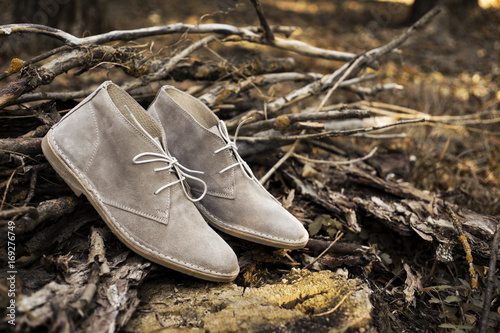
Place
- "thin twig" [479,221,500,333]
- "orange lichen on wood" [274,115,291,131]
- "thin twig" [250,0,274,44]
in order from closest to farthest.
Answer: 1. "thin twig" [479,221,500,333]
2. "orange lichen on wood" [274,115,291,131]
3. "thin twig" [250,0,274,44]

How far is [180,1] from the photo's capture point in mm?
7340

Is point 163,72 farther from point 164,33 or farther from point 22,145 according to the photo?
point 22,145

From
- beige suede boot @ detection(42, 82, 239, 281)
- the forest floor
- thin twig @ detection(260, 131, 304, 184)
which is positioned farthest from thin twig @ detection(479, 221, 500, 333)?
thin twig @ detection(260, 131, 304, 184)

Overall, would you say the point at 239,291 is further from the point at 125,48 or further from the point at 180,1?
the point at 180,1

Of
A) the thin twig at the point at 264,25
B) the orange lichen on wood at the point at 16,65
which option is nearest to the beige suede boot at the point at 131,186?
the orange lichen on wood at the point at 16,65

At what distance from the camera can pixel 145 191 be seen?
153 centimetres

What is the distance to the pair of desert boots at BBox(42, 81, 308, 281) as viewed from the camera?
58.2 inches

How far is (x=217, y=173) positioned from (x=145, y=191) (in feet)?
1.29

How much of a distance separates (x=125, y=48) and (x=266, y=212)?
1.29 m

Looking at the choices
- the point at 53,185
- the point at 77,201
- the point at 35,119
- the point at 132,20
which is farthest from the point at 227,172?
the point at 132,20

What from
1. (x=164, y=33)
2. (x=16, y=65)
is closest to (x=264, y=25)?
(x=164, y=33)

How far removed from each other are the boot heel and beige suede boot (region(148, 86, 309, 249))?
1.55 ft

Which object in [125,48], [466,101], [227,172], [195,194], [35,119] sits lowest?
[466,101]

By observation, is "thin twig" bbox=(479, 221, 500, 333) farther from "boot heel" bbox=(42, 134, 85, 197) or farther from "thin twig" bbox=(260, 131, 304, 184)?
"boot heel" bbox=(42, 134, 85, 197)
